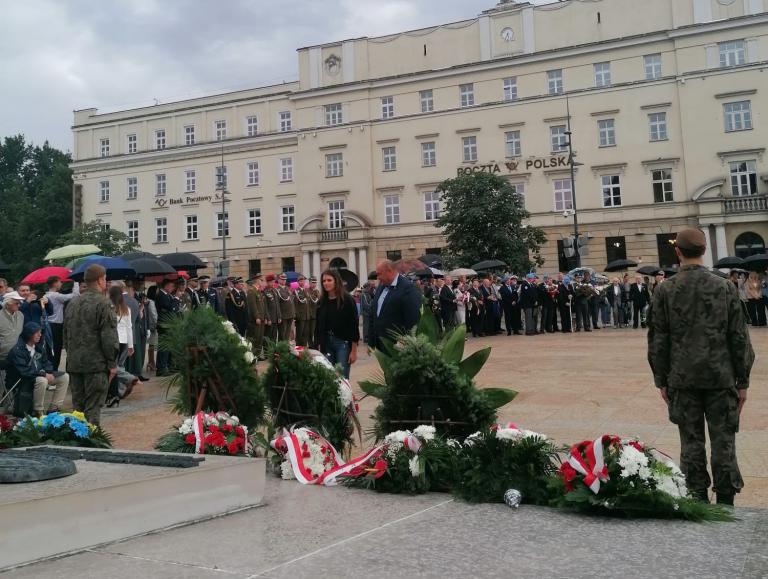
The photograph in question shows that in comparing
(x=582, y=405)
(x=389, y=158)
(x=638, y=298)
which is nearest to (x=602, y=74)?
(x=389, y=158)

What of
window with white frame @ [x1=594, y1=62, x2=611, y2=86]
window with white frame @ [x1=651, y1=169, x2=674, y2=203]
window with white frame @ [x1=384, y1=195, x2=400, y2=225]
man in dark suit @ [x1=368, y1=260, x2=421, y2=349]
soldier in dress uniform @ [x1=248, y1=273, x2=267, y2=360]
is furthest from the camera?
window with white frame @ [x1=384, y1=195, x2=400, y2=225]

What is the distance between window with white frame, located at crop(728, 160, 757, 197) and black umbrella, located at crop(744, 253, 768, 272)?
66.5 ft

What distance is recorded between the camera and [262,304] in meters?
16.7

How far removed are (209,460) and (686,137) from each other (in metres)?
44.8

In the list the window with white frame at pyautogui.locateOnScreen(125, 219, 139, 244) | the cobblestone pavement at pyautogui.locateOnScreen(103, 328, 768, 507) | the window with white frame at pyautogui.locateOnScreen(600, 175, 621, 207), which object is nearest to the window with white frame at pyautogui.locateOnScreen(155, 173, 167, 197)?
the window with white frame at pyautogui.locateOnScreen(125, 219, 139, 244)

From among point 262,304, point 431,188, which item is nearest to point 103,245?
point 431,188

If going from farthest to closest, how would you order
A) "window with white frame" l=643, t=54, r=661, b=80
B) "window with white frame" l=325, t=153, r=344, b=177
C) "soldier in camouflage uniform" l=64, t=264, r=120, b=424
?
1. "window with white frame" l=325, t=153, r=344, b=177
2. "window with white frame" l=643, t=54, r=661, b=80
3. "soldier in camouflage uniform" l=64, t=264, r=120, b=424

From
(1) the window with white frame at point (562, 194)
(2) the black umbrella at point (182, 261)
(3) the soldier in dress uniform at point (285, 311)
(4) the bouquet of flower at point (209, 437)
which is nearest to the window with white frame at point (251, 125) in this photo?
(1) the window with white frame at point (562, 194)

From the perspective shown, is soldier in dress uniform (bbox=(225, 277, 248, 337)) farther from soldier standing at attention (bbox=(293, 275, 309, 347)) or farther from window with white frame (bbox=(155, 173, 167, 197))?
window with white frame (bbox=(155, 173, 167, 197))

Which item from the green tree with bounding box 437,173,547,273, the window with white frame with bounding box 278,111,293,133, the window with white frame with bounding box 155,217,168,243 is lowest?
the green tree with bounding box 437,173,547,273

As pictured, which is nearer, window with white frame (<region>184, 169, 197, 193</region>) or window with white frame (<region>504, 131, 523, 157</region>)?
window with white frame (<region>504, 131, 523, 157</region>)

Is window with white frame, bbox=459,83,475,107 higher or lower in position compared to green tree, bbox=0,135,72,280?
higher

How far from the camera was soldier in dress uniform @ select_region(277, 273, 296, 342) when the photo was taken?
18141mm

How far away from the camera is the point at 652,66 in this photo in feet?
146
